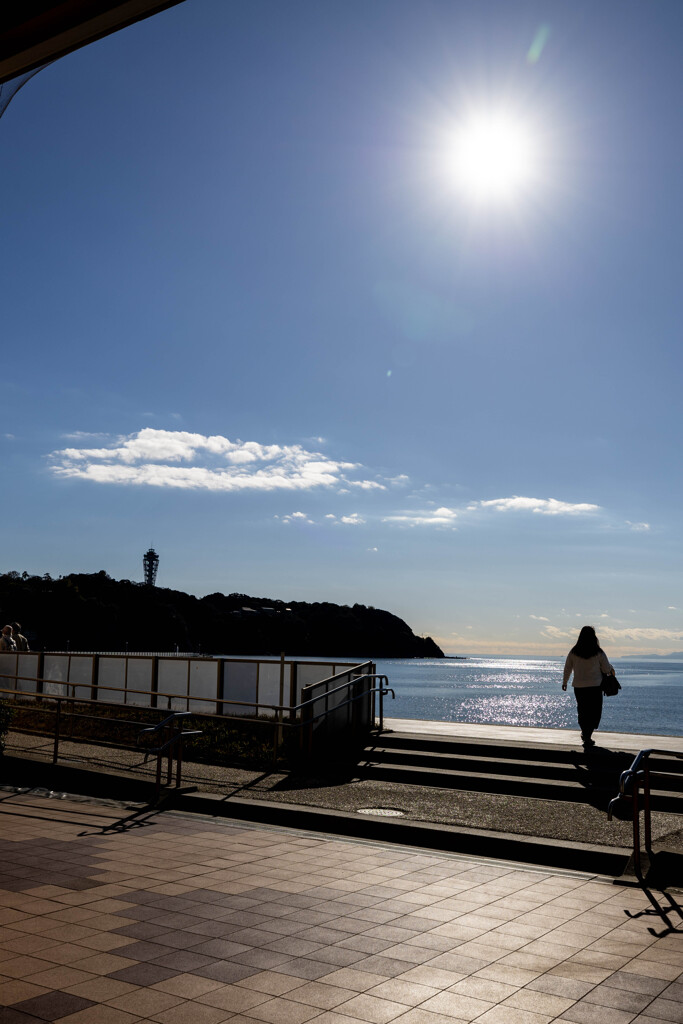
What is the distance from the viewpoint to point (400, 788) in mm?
10438

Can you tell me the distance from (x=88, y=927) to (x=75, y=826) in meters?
3.54

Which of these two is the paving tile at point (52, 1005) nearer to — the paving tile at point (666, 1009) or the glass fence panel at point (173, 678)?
the paving tile at point (666, 1009)

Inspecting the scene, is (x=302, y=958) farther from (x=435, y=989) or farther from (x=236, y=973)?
(x=435, y=989)

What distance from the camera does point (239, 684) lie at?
16984 mm

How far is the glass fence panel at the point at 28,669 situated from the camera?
20180mm

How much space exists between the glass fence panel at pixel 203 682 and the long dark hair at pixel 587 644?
7.99 metres

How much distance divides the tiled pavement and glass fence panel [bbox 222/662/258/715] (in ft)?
28.5

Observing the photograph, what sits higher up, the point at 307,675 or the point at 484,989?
the point at 307,675

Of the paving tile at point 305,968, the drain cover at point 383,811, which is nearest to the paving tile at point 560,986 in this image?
the paving tile at point 305,968

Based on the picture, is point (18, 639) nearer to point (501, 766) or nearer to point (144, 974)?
point (501, 766)

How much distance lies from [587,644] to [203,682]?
866 centimetres

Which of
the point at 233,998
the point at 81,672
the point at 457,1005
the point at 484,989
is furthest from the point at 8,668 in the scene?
the point at 457,1005

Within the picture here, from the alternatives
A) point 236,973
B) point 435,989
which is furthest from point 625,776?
point 236,973

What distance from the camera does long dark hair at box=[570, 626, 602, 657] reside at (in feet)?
40.4
